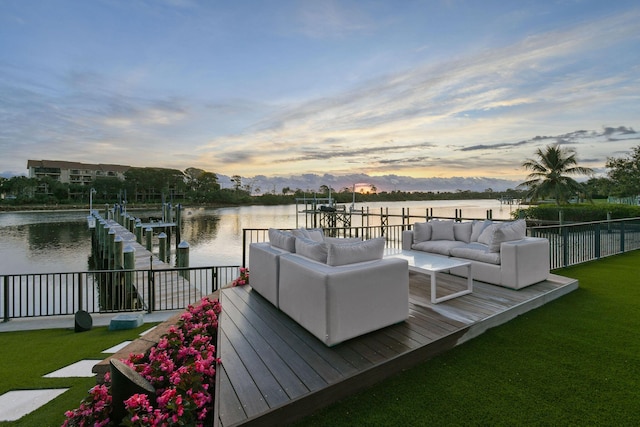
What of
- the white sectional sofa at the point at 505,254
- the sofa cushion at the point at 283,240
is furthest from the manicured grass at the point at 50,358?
the white sectional sofa at the point at 505,254

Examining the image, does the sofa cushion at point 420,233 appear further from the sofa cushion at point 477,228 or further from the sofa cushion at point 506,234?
the sofa cushion at point 506,234

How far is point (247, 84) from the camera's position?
1109cm

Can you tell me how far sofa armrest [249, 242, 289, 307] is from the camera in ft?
10.8

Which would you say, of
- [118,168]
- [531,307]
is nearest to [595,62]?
[531,307]

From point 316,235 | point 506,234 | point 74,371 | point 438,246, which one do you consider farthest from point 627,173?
point 74,371

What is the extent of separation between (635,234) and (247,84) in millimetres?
12571

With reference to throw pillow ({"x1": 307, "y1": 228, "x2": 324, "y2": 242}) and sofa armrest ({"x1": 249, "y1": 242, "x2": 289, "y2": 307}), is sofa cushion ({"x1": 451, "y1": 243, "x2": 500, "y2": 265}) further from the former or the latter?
sofa armrest ({"x1": 249, "y1": 242, "x2": 289, "y2": 307})

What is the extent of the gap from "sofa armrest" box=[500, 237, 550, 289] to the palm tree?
1923 cm

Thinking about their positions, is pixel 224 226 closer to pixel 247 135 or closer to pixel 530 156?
pixel 247 135

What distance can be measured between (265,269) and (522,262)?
3.26m

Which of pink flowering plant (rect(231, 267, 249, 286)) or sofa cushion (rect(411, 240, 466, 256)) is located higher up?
Result: sofa cushion (rect(411, 240, 466, 256))

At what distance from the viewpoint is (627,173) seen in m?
17.8

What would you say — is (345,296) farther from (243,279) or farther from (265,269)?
(243,279)

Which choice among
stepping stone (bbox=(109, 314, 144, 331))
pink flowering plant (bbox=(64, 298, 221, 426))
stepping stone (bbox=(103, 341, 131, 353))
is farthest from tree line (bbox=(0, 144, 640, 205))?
pink flowering plant (bbox=(64, 298, 221, 426))
